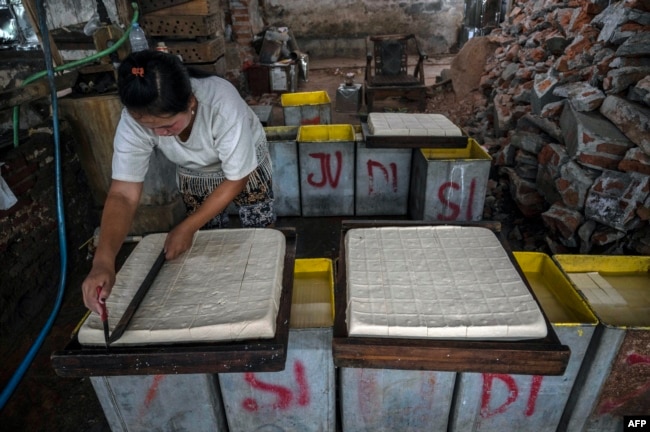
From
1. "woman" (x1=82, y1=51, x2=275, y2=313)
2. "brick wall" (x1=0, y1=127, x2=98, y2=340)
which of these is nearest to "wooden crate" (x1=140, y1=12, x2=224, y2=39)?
"brick wall" (x1=0, y1=127, x2=98, y2=340)

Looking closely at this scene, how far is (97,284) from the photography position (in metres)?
1.31

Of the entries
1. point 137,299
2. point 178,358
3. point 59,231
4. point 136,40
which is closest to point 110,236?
point 137,299

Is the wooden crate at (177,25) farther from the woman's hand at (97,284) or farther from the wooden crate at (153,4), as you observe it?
the woman's hand at (97,284)

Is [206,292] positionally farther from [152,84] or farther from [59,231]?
[59,231]

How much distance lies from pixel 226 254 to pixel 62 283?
2169 millimetres

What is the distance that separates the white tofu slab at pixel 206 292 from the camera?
1.16 metres

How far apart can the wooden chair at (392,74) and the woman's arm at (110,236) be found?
5.33 m

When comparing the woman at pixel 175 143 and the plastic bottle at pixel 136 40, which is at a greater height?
the plastic bottle at pixel 136 40

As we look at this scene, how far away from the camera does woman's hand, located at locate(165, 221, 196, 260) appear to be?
1488mm

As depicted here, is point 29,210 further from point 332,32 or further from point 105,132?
point 332,32

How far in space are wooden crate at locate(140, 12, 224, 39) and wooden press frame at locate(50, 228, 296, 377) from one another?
16.3 ft

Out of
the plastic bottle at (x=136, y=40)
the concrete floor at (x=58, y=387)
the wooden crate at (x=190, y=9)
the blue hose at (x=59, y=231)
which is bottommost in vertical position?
the concrete floor at (x=58, y=387)

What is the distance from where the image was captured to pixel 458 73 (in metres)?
7.31

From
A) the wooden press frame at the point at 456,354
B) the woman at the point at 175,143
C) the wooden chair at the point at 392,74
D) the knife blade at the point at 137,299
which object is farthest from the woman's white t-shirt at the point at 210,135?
the wooden chair at the point at 392,74
